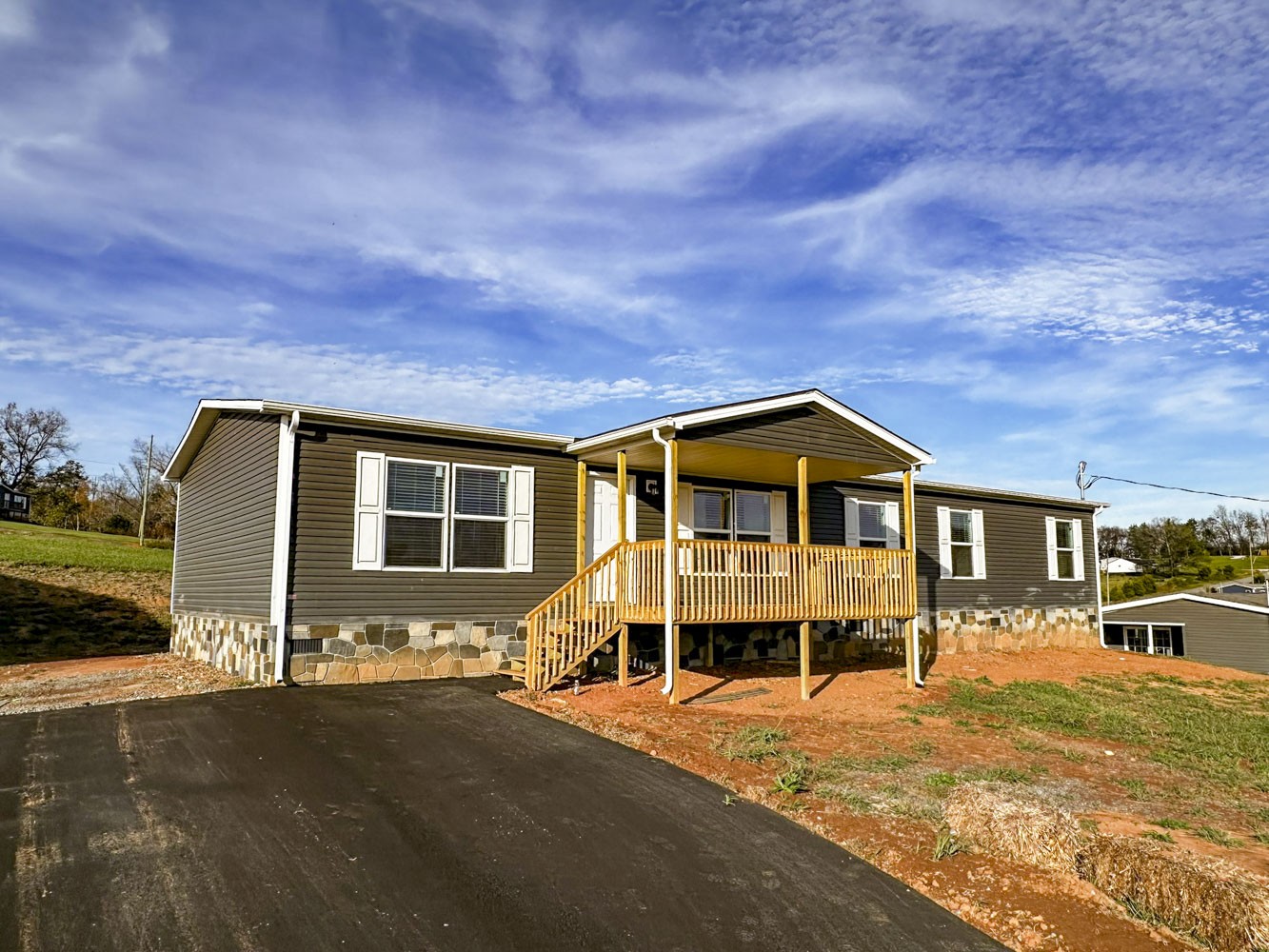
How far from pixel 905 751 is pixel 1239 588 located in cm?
4161

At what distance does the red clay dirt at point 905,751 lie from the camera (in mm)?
4293

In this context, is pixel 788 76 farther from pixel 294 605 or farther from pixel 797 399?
pixel 294 605

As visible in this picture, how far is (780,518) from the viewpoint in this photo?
49.0 ft

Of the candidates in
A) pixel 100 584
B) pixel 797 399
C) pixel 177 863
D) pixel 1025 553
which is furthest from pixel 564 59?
pixel 100 584

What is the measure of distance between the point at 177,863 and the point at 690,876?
2881 millimetres

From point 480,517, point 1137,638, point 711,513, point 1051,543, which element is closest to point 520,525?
point 480,517

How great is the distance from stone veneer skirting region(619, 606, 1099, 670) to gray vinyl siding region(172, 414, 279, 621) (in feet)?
16.6

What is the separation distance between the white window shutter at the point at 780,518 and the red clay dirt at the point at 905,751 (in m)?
2.51

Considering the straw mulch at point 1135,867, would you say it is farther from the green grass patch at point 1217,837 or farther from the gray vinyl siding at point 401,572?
the gray vinyl siding at point 401,572

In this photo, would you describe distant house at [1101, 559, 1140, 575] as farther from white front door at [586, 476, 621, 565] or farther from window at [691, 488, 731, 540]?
white front door at [586, 476, 621, 565]

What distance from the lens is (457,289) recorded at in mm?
21266

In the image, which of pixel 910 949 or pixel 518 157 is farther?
pixel 518 157

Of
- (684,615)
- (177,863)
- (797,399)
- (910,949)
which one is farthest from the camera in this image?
(797,399)

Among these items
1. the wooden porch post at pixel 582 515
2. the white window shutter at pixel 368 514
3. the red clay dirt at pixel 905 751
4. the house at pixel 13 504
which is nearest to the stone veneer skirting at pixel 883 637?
the red clay dirt at pixel 905 751
